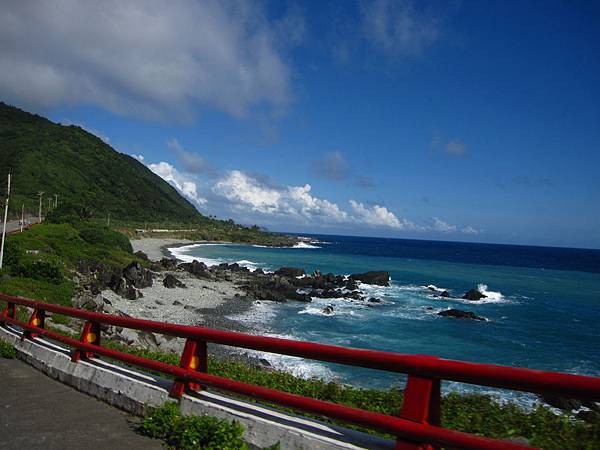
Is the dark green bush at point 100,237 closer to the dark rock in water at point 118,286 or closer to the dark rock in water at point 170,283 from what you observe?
the dark rock in water at point 170,283

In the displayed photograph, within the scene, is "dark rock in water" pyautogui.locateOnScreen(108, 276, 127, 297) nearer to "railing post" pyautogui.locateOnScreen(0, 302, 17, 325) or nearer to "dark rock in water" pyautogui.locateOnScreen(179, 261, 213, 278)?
"dark rock in water" pyautogui.locateOnScreen(179, 261, 213, 278)

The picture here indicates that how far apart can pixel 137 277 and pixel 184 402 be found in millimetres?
35776

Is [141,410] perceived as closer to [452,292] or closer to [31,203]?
[452,292]

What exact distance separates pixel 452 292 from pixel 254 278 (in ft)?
80.5

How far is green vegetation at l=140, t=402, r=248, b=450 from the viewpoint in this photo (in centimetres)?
425

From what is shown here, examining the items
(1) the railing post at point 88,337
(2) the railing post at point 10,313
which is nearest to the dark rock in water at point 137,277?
(2) the railing post at point 10,313

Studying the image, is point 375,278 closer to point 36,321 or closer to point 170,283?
point 170,283

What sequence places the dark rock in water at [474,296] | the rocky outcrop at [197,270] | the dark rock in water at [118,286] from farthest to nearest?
the rocky outcrop at [197,270]
the dark rock in water at [474,296]
the dark rock in water at [118,286]

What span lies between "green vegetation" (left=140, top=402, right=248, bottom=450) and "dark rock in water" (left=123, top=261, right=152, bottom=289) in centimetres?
3476

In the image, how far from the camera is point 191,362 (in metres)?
5.14

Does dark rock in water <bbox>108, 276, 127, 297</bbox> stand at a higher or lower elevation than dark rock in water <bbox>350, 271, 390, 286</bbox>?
higher

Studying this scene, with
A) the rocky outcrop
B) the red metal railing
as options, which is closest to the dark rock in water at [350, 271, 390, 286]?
the rocky outcrop

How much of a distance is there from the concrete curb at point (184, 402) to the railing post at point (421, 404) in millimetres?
375

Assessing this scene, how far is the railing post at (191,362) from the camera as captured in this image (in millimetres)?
5098
